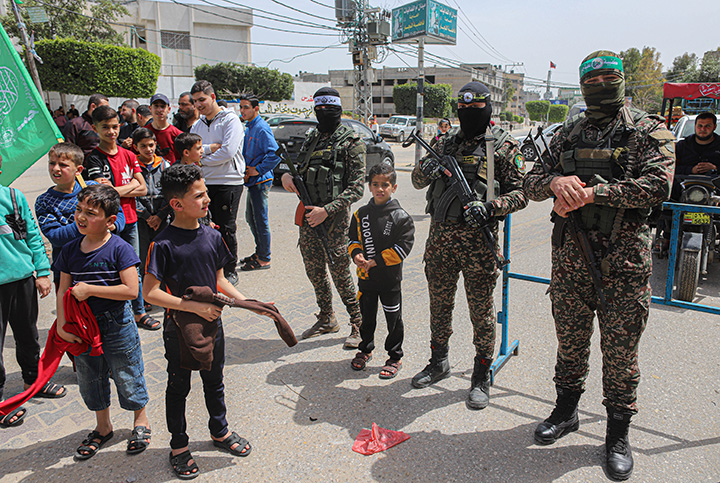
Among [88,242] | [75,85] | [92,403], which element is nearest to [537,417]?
[92,403]

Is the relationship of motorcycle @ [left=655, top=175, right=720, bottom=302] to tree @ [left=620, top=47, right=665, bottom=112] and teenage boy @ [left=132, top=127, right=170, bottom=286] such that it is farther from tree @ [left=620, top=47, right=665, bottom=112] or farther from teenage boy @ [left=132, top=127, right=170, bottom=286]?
tree @ [left=620, top=47, right=665, bottom=112]

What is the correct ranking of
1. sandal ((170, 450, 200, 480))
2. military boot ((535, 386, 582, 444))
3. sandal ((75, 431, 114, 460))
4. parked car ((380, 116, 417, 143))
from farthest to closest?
1. parked car ((380, 116, 417, 143))
2. military boot ((535, 386, 582, 444))
3. sandal ((75, 431, 114, 460))
4. sandal ((170, 450, 200, 480))

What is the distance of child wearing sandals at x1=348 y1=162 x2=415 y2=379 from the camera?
3.39 metres

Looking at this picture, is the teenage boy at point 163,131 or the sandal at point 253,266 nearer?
the teenage boy at point 163,131

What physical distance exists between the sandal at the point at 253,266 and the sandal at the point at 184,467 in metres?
3.60

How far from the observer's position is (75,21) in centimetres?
3400

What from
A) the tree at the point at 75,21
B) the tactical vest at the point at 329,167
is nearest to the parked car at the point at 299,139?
the tactical vest at the point at 329,167

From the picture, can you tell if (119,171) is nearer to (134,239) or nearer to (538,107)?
(134,239)

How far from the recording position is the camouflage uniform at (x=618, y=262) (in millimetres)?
2354

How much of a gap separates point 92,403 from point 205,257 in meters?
1.08

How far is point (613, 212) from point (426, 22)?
19.9 metres

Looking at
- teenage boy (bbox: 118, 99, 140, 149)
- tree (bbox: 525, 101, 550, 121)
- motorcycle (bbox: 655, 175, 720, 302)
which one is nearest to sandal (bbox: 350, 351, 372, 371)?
motorcycle (bbox: 655, 175, 720, 302)

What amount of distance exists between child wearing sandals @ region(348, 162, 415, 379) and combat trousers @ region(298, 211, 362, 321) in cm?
46

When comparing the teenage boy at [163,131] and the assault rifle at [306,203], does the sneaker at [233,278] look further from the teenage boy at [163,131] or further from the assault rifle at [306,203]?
the assault rifle at [306,203]
